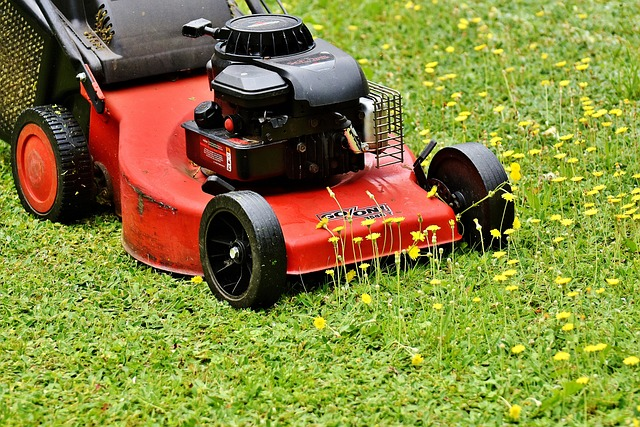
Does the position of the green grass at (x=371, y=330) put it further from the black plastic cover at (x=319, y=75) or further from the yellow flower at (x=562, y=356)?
the black plastic cover at (x=319, y=75)

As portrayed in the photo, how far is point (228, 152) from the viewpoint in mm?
3979

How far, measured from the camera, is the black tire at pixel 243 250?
145 inches

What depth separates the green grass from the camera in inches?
128

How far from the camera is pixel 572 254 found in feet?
13.4

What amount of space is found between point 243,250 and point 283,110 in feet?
1.74

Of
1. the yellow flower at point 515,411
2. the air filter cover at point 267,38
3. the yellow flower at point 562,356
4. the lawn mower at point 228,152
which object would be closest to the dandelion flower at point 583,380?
the yellow flower at point 562,356

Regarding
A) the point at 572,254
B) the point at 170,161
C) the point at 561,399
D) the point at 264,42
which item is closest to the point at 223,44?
the point at 264,42

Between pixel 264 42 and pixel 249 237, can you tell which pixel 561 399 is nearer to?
pixel 249 237

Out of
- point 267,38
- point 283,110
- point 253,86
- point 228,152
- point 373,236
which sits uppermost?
point 267,38

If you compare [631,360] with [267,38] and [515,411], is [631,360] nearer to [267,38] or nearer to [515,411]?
[515,411]

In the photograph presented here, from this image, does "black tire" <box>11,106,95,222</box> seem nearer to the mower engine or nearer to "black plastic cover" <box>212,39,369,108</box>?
the mower engine

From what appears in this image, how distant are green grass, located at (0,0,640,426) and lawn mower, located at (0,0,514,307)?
0.45ft

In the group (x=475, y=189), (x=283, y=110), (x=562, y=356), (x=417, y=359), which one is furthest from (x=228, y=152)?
(x=562, y=356)

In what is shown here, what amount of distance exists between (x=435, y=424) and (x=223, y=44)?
5.75ft
